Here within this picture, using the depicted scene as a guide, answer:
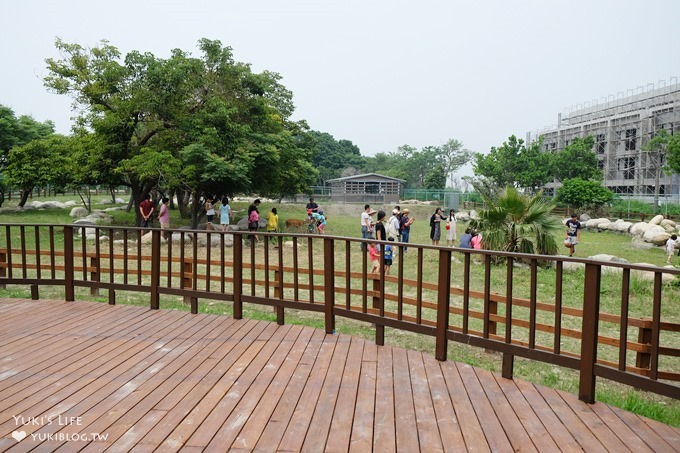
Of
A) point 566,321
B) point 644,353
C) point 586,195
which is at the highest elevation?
point 586,195

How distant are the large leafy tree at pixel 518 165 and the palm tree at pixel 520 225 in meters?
29.6

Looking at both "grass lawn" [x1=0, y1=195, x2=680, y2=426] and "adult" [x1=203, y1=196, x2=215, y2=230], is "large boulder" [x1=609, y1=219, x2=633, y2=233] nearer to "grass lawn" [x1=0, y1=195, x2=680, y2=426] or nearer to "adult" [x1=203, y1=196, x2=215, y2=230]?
"grass lawn" [x1=0, y1=195, x2=680, y2=426]

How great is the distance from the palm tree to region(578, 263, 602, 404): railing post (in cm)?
811

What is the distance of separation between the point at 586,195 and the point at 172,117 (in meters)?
25.0

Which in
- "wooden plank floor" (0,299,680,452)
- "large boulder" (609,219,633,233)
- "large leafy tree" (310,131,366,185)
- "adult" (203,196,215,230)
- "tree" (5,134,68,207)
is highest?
"large leafy tree" (310,131,366,185)

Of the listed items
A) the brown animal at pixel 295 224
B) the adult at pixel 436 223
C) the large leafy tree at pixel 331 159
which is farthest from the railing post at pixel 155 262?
the large leafy tree at pixel 331 159

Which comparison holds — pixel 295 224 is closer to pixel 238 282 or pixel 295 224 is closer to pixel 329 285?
pixel 238 282

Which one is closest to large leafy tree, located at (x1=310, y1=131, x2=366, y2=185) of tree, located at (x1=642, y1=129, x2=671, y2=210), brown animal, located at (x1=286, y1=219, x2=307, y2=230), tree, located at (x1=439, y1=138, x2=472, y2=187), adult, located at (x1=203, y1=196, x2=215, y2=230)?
tree, located at (x1=439, y1=138, x2=472, y2=187)

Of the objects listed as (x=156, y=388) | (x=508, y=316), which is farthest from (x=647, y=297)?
(x=156, y=388)

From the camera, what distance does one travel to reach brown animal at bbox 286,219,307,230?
2059cm

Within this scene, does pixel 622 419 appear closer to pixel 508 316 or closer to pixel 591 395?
pixel 591 395

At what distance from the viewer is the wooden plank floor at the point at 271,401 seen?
2438 millimetres

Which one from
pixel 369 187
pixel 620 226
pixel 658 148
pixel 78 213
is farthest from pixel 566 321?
pixel 369 187

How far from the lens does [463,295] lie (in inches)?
148
